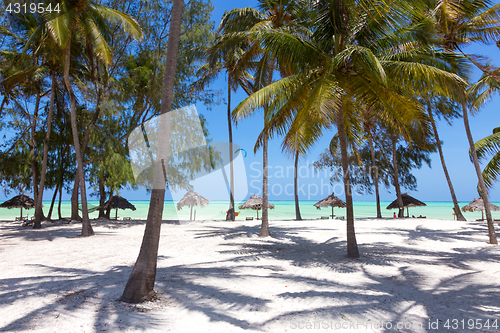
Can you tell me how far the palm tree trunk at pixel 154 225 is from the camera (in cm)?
432

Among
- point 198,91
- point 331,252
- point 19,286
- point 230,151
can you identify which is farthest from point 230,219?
point 19,286

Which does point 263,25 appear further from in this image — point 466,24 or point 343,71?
point 466,24

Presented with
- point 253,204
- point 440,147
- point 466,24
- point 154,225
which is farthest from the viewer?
point 253,204

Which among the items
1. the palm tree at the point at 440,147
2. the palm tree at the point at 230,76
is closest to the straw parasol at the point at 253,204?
the palm tree at the point at 230,76

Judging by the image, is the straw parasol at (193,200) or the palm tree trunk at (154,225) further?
the straw parasol at (193,200)

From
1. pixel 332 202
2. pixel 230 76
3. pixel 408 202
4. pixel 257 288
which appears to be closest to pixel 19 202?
pixel 230 76

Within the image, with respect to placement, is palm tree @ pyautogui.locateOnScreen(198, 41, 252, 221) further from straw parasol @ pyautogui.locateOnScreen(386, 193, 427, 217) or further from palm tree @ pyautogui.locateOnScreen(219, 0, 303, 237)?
straw parasol @ pyautogui.locateOnScreen(386, 193, 427, 217)

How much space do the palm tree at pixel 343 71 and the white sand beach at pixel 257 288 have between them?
197cm

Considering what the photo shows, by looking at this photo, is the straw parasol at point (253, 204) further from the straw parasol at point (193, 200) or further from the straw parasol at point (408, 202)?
the straw parasol at point (408, 202)

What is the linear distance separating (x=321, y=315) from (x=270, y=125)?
5.33 metres

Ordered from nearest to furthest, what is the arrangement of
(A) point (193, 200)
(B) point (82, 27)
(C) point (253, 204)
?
(B) point (82, 27), (A) point (193, 200), (C) point (253, 204)

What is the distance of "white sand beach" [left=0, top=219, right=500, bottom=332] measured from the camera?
373cm

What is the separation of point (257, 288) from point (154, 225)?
2.15 m

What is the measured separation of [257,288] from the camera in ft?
17.1
